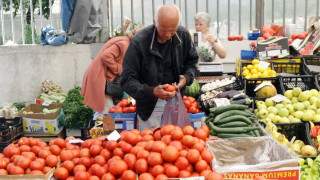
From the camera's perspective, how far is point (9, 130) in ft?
19.3

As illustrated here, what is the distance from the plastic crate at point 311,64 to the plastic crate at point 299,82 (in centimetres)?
21

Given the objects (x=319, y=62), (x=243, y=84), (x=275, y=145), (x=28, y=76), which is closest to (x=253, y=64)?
(x=243, y=84)

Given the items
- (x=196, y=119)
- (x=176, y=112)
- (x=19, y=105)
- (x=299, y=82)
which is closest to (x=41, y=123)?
(x=19, y=105)

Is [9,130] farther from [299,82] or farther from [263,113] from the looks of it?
[299,82]

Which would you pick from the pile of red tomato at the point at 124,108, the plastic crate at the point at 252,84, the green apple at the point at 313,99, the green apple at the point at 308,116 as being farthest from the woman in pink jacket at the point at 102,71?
the green apple at the point at 308,116

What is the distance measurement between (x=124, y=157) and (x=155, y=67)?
4.04 ft

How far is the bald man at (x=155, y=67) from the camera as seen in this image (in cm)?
366

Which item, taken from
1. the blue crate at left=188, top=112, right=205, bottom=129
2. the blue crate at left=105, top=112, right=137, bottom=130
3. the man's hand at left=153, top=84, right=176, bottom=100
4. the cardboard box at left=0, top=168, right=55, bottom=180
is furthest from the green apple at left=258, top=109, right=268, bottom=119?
the cardboard box at left=0, top=168, right=55, bottom=180

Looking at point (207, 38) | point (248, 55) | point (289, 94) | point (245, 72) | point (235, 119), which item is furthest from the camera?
point (207, 38)

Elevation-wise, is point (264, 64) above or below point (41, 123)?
above

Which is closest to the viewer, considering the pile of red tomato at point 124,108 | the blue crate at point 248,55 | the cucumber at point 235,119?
the cucumber at point 235,119

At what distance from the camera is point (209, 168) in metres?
2.69

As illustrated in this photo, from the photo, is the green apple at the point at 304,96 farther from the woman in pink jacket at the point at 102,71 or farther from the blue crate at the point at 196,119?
the woman in pink jacket at the point at 102,71

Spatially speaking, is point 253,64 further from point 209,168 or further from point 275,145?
point 209,168
